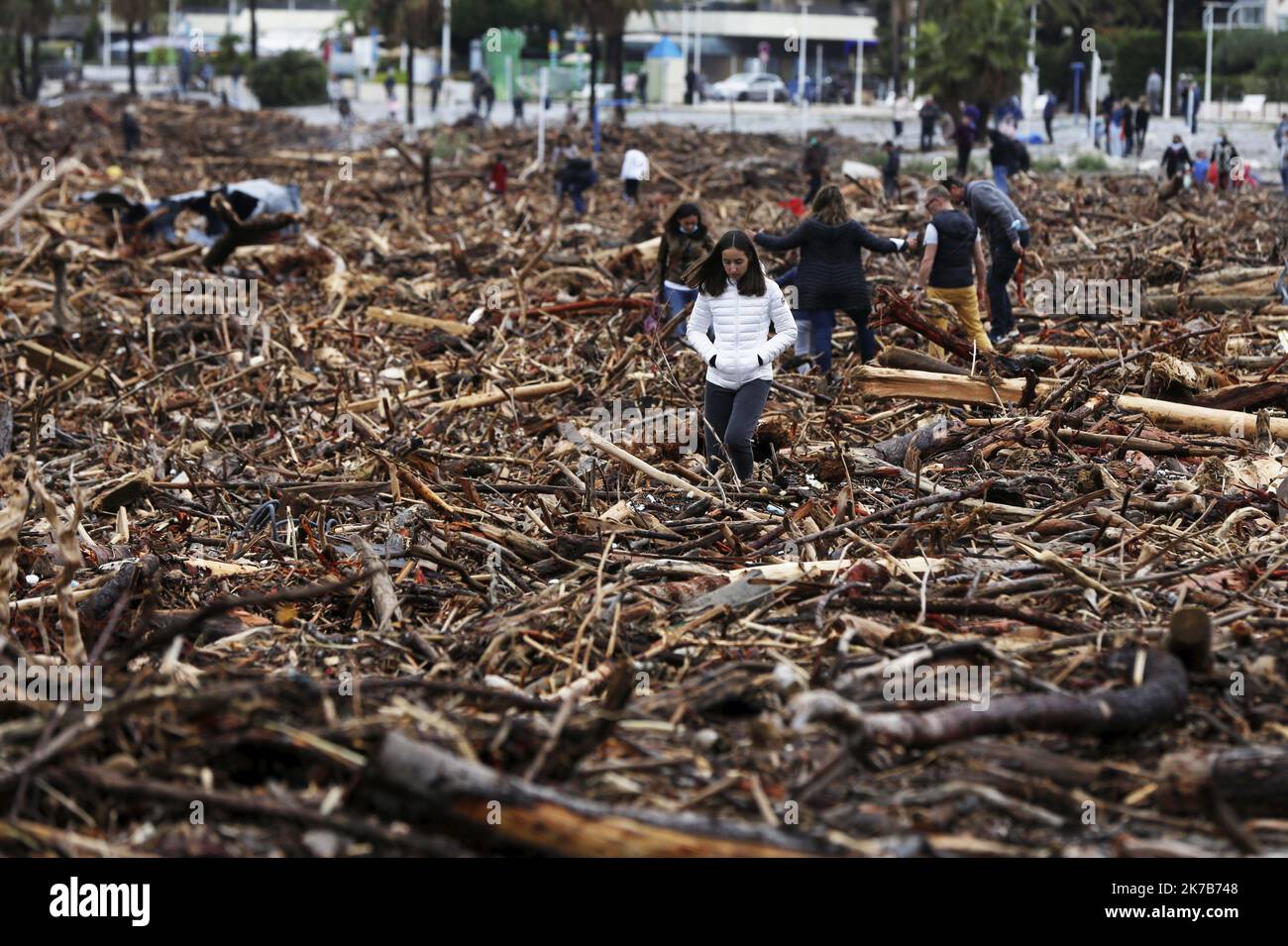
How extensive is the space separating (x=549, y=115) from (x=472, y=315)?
36.8m

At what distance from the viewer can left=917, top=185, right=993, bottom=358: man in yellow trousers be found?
13.2 metres

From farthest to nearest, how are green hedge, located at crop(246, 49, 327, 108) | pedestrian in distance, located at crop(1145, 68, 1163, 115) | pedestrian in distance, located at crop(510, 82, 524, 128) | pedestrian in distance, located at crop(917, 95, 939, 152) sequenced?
1. green hedge, located at crop(246, 49, 327, 108)
2. pedestrian in distance, located at crop(510, 82, 524, 128)
3. pedestrian in distance, located at crop(1145, 68, 1163, 115)
4. pedestrian in distance, located at crop(917, 95, 939, 152)

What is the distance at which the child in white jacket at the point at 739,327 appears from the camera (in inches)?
370

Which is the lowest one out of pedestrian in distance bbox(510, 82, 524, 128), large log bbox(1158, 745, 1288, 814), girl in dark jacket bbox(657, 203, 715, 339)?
large log bbox(1158, 745, 1288, 814)

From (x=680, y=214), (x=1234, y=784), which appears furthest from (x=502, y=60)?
(x=1234, y=784)

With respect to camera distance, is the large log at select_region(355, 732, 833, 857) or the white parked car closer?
the large log at select_region(355, 732, 833, 857)

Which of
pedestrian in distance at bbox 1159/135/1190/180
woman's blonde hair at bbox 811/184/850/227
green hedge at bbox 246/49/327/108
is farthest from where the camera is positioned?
green hedge at bbox 246/49/327/108

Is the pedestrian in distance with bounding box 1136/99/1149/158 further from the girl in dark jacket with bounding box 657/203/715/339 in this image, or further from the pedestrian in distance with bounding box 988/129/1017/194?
the girl in dark jacket with bounding box 657/203/715/339

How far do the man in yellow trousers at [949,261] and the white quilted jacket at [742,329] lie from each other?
3.87 m

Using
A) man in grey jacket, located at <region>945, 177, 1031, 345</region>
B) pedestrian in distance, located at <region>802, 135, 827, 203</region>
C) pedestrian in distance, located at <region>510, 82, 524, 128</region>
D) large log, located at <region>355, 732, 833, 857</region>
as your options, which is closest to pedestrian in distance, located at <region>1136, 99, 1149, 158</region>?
pedestrian in distance, located at <region>802, 135, 827, 203</region>

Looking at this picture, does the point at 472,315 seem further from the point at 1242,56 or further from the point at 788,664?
the point at 1242,56

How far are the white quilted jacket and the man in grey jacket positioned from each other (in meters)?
4.86

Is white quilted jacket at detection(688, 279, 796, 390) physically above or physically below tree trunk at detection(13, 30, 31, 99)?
below

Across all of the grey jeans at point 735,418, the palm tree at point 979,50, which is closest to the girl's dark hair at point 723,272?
the grey jeans at point 735,418
